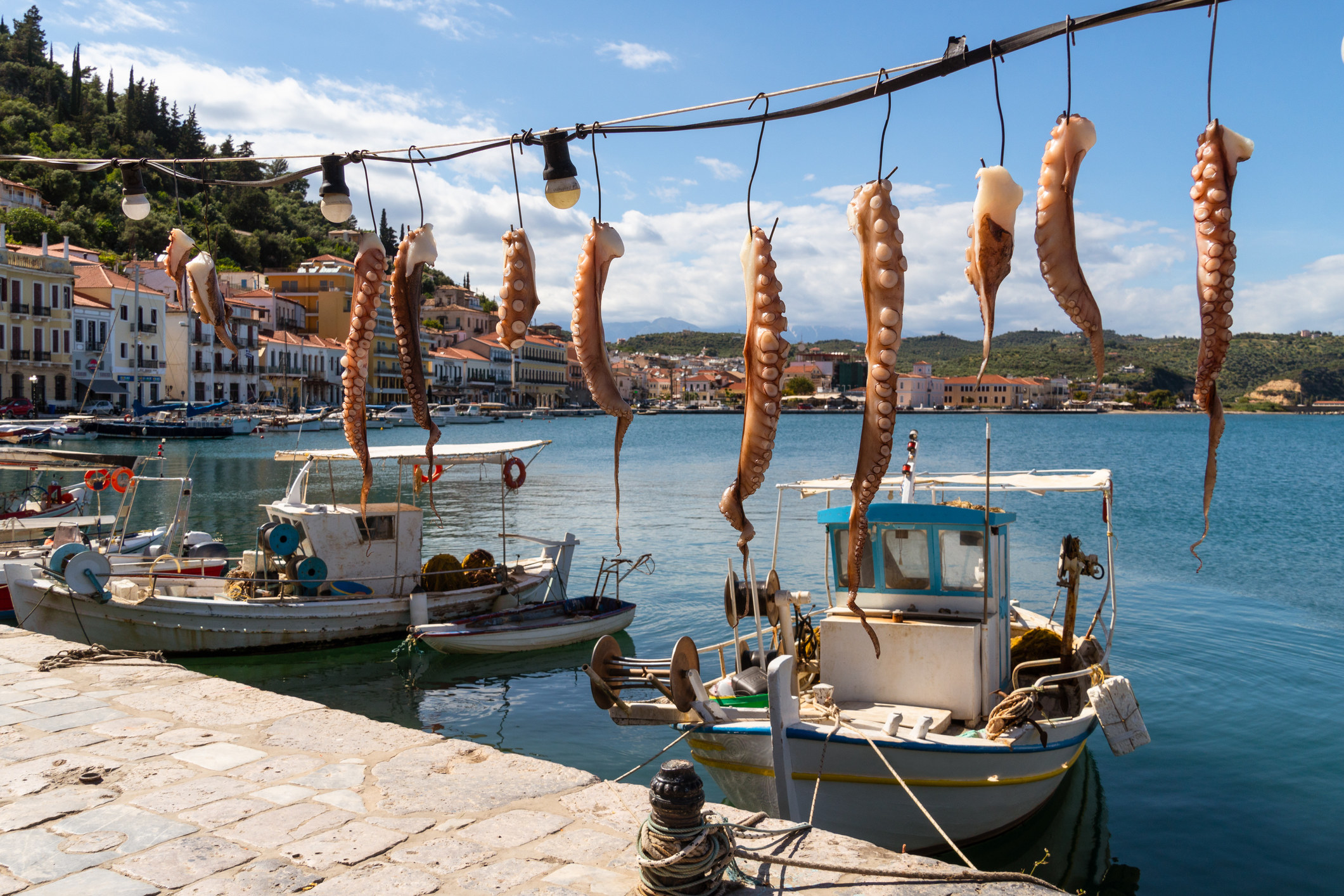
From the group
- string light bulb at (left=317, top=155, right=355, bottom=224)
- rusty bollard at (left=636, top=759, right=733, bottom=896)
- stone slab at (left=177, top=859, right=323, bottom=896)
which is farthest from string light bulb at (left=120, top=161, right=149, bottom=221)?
rusty bollard at (left=636, top=759, right=733, bottom=896)

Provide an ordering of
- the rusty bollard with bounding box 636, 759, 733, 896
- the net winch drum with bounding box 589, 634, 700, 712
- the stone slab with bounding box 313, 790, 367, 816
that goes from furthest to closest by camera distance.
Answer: the net winch drum with bounding box 589, 634, 700, 712 → the stone slab with bounding box 313, 790, 367, 816 → the rusty bollard with bounding box 636, 759, 733, 896

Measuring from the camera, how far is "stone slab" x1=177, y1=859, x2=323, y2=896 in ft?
13.5

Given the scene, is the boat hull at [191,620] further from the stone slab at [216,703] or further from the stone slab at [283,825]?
the stone slab at [283,825]

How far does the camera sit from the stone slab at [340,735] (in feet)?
19.8

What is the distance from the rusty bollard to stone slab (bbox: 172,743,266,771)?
2.92m

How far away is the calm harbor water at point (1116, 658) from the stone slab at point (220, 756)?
21.0ft

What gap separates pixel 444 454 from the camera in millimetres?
18016

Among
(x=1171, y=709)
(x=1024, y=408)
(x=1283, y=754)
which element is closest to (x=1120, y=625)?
(x=1171, y=709)

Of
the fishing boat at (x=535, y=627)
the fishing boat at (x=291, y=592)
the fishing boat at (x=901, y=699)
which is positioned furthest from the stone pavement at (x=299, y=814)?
the fishing boat at (x=535, y=627)

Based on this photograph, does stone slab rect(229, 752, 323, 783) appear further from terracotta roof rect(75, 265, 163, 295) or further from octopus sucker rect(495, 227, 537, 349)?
terracotta roof rect(75, 265, 163, 295)

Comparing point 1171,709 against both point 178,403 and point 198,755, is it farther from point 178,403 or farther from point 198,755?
point 178,403

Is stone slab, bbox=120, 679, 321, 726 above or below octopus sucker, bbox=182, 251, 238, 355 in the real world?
below

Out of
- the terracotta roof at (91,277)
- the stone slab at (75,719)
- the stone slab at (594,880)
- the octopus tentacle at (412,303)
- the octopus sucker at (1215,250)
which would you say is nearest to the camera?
the octopus sucker at (1215,250)

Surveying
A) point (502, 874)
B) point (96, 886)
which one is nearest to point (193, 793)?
point (96, 886)
